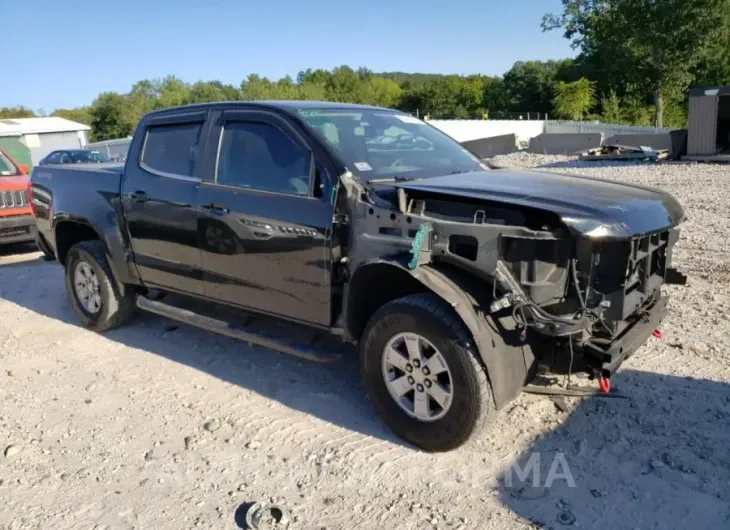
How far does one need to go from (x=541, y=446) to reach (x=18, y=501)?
2901mm

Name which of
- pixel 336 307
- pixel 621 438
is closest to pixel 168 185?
pixel 336 307

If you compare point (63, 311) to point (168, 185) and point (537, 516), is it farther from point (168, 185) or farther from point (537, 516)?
point (537, 516)

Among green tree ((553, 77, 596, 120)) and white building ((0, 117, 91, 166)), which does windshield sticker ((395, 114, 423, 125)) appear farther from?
green tree ((553, 77, 596, 120))

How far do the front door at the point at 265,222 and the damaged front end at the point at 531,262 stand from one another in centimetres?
56

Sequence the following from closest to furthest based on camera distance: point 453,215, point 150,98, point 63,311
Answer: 1. point 453,215
2. point 63,311
3. point 150,98

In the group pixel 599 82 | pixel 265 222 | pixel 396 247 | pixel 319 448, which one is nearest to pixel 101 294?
pixel 265 222

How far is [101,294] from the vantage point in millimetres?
5766

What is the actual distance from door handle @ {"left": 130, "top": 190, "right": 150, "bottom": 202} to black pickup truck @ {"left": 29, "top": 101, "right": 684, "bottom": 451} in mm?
16

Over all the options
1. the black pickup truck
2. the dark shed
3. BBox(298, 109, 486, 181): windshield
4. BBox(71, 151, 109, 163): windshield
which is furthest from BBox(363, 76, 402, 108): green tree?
the black pickup truck

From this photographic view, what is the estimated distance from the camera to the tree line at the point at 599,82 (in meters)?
32.6

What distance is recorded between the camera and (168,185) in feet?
16.2

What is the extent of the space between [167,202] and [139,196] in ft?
1.41

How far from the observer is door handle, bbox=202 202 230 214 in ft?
14.6

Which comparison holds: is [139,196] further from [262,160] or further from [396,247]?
[396,247]
